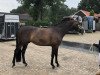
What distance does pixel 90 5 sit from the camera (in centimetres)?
8962

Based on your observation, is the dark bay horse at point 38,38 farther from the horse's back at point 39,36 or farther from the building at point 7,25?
the building at point 7,25

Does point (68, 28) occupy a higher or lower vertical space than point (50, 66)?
higher

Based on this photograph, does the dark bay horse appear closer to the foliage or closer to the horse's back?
the horse's back

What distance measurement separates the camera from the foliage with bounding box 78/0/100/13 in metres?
85.7

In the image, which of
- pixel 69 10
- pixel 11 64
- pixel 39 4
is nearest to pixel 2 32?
pixel 11 64

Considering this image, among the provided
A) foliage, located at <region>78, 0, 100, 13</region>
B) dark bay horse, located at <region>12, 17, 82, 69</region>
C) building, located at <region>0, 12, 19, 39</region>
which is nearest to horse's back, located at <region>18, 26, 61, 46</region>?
dark bay horse, located at <region>12, 17, 82, 69</region>

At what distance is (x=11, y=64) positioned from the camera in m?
13.2

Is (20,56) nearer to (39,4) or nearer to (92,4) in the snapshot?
(39,4)

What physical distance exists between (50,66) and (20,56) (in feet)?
4.90

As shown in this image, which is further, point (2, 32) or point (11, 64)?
point (2, 32)

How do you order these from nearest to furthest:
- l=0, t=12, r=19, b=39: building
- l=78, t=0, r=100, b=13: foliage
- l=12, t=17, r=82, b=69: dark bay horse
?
1. l=12, t=17, r=82, b=69: dark bay horse
2. l=0, t=12, r=19, b=39: building
3. l=78, t=0, r=100, b=13: foliage

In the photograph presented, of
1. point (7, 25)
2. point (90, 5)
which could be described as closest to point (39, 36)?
point (7, 25)

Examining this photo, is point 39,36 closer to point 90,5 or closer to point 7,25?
point 7,25

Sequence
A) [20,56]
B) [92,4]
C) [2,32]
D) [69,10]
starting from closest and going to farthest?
[20,56] < [2,32] < [92,4] < [69,10]
